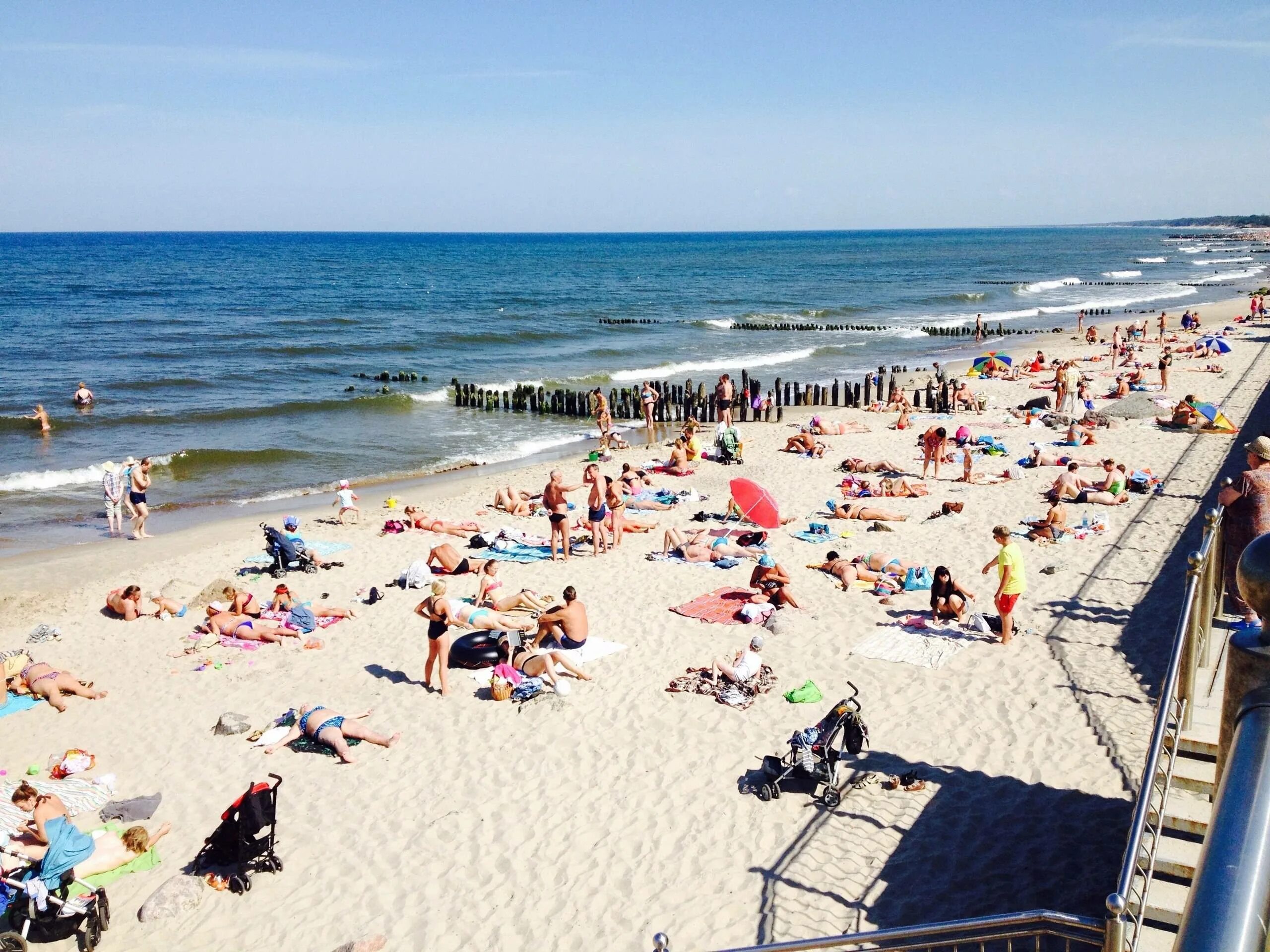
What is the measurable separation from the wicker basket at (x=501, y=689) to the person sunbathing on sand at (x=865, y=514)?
8.13 metres

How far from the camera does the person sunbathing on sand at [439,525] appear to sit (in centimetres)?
1727

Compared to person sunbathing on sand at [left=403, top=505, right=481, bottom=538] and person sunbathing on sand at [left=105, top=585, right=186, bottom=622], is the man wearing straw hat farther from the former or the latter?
person sunbathing on sand at [left=403, top=505, right=481, bottom=538]

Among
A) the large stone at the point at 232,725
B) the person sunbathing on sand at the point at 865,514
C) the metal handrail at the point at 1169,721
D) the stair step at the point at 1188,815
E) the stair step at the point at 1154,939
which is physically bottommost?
the large stone at the point at 232,725

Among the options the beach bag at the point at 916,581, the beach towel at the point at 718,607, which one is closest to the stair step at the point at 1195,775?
the beach towel at the point at 718,607

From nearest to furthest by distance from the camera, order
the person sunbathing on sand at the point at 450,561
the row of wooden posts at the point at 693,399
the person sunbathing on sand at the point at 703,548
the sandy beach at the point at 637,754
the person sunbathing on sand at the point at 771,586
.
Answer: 1. the sandy beach at the point at 637,754
2. the person sunbathing on sand at the point at 771,586
3. the person sunbathing on sand at the point at 450,561
4. the person sunbathing on sand at the point at 703,548
5. the row of wooden posts at the point at 693,399

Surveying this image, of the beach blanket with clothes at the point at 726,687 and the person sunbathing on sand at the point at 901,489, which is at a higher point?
the person sunbathing on sand at the point at 901,489

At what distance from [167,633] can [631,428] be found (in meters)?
17.5

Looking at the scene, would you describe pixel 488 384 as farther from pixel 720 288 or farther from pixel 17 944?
pixel 720 288

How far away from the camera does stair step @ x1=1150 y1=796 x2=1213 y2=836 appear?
4.88 meters

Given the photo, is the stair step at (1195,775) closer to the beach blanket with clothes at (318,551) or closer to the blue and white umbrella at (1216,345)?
the beach blanket with clothes at (318,551)

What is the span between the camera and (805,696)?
10.0 metres

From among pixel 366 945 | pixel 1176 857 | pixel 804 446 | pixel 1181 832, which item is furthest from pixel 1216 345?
pixel 366 945

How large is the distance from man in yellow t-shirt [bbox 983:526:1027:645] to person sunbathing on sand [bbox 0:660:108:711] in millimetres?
10388

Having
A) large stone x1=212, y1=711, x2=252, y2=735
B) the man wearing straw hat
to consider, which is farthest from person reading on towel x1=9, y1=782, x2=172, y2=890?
the man wearing straw hat
